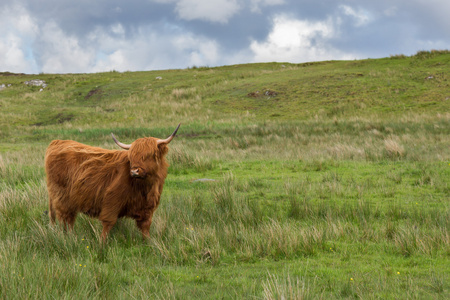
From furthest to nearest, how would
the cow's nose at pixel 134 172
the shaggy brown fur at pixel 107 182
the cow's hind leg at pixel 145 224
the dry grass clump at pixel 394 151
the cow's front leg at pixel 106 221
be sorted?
the dry grass clump at pixel 394 151, the cow's hind leg at pixel 145 224, the cow's front leg at pixel 106 221, the shaggy brown fur at pixel 107 182, the cow's nose at pixel 134 172

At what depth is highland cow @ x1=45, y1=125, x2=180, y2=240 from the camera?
4.54m

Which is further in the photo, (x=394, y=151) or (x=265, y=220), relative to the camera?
(x=394, y=151)

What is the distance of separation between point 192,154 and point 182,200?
4.22 metres

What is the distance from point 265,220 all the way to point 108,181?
2.41 meters

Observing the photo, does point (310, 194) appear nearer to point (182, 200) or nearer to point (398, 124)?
point (182, 200)

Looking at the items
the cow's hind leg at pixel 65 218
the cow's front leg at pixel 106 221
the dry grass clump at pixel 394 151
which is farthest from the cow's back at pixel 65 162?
the dry grass clump at pixel 394 151

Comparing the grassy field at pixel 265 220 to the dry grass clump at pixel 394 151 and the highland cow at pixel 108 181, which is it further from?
the highland cow at pixel 108 181

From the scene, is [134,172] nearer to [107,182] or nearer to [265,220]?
[107,182]

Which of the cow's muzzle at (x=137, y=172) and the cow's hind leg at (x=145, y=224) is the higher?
the cow's muzzle at (x=137, y=172)

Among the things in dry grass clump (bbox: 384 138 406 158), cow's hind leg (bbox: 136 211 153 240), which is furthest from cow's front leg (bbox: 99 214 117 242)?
dry grass clump (bbox: 384 138 406 158)

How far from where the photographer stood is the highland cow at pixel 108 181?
4.54 m

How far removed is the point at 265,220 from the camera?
5.95m

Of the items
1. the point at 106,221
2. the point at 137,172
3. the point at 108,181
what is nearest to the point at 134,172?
the point at 137,172

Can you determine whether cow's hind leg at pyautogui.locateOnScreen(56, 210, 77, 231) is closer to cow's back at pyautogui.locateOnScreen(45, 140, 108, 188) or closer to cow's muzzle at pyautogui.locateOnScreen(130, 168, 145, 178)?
cow's back at pyautogui.locateOnScreen(45, 140, 108, 188)
